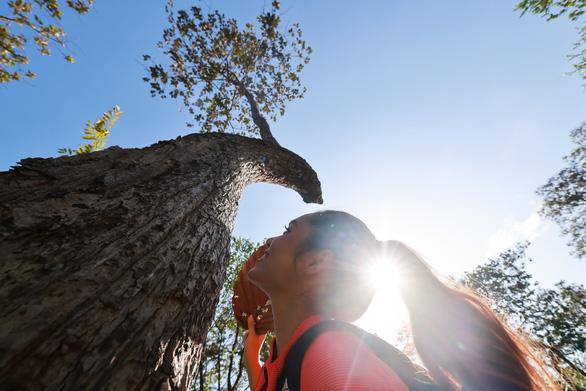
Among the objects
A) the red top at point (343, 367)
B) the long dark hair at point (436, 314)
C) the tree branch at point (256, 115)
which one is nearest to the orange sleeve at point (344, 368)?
the red top at point (343, 367)

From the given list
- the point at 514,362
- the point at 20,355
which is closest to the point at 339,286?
the point at 514,362

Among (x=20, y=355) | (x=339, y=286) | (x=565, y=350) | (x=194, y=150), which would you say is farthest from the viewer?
(x=565, y=350)

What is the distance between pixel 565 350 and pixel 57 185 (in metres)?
25.8

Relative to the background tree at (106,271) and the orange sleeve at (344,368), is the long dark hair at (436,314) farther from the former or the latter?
the background tree at (106,271)

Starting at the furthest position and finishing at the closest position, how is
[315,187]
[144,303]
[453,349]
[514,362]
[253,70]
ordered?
[253,70], [315,187], [453,349], [514,362], [144,303]

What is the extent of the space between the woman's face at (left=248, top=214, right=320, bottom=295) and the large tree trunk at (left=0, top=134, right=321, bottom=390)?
31cm

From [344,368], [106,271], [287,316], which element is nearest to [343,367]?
[344,368]

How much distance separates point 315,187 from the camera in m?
5.91

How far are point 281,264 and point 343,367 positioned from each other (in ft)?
3.66

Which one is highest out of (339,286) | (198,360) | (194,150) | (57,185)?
(194,150)

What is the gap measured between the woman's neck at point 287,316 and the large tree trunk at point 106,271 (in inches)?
21.4

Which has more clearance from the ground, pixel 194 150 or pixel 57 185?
pixel 194 150

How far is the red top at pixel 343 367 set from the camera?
3.36 feet

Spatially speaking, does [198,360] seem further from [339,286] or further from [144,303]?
[339,286]
